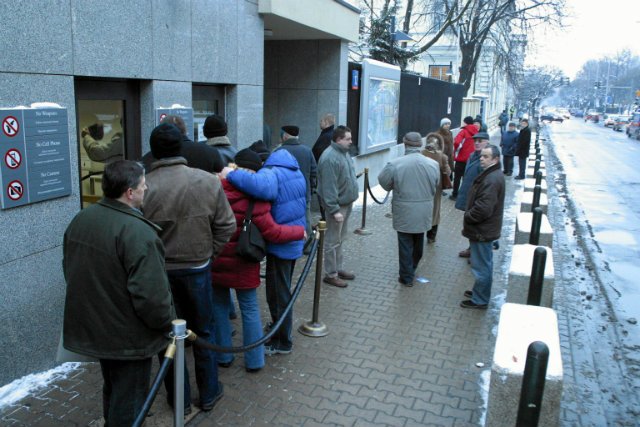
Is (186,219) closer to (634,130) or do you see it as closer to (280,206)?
(280,206)

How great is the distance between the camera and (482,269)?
6871 mm

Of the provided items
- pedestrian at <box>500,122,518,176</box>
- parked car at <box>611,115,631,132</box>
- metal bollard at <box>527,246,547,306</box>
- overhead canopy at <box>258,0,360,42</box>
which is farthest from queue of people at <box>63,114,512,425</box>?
parked car at <box>611,115,631,132</box>

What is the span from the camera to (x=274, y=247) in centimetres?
517

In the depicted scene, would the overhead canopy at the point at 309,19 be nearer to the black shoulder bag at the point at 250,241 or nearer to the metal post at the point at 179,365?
the black shoulder bag at the point at 250,241

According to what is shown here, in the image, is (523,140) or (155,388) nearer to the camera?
(155,388)

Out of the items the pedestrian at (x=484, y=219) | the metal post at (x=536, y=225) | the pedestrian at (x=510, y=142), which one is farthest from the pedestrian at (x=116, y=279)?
the pedestrian at (x=510, y=142)

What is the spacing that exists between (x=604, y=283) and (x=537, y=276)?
175 inches

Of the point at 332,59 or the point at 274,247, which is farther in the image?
the point at 332,59

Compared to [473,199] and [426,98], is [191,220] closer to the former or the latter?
[473,199]

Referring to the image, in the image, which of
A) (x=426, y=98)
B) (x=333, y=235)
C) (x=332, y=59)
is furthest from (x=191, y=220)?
(x=426, y=98)

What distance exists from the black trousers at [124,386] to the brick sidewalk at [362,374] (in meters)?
0.91

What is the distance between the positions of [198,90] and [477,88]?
50.6 metres

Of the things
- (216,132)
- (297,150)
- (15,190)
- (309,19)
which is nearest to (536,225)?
(297,150)

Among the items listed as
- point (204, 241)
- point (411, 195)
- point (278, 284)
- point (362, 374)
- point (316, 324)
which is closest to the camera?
point (204, 241)
